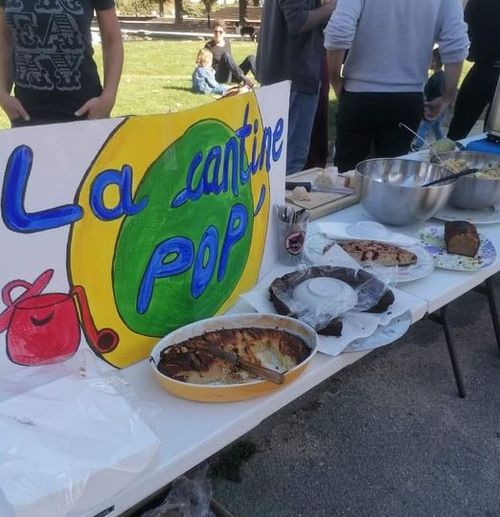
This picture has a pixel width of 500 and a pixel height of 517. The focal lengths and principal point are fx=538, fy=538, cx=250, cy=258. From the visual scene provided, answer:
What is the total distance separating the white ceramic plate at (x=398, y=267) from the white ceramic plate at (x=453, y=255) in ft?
0.12

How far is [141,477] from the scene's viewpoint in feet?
2.55

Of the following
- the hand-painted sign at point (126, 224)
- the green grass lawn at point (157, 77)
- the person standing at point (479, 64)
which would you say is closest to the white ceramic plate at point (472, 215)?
the hand-painted sign at point (126, 224)

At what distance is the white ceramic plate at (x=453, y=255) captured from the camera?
1.39 metres

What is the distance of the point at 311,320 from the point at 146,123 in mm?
491

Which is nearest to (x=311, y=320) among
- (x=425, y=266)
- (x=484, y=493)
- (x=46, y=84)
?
(x=425, y=266)

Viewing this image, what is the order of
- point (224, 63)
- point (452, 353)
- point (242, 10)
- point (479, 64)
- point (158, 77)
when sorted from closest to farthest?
point (452, 353), point (479, 64), point (224, 63), point (158, 77), point (242, 10)

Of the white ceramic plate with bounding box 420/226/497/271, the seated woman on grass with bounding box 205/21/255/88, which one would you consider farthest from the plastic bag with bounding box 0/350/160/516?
the seated woman on grass with bounding box 205/21/255/88

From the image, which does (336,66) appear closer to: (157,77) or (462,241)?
(462,241)

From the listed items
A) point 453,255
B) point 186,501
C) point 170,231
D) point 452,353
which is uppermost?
point 170,231

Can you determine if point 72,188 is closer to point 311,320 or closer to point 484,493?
point 311,320

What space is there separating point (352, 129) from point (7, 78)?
5.06ft

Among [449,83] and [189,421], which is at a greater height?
[449,83]

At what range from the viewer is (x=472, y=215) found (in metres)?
1.73

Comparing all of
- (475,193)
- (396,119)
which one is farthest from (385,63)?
(475,193)
